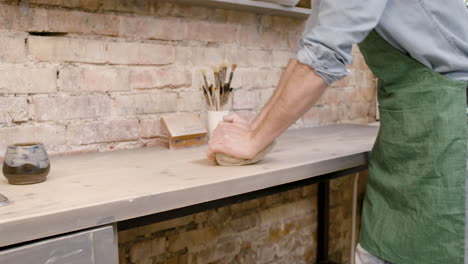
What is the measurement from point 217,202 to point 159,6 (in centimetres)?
91

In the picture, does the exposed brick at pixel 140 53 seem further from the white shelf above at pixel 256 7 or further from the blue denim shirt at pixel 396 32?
the blue denim shirt at pixel 396 32

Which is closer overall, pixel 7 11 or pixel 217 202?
pixel 217 202

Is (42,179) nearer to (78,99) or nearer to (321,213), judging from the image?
(78,99)

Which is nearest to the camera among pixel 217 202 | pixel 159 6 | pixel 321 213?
pixel 217 202

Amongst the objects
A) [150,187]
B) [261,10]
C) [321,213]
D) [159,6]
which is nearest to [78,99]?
[159,6]

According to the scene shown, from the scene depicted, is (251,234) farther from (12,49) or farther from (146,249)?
(12,49)

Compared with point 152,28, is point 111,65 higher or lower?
lower

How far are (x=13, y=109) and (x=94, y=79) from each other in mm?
284

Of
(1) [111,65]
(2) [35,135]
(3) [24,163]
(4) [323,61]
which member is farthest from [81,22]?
(4) [323,61]

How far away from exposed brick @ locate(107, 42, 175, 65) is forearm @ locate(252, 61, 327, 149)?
664 mm

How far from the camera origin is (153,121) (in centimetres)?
166

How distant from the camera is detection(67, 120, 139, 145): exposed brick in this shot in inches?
57.7

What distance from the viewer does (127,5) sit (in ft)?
5.08

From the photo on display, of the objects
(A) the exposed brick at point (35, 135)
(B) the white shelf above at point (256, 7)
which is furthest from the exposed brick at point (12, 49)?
(B) the white shelf above at point (256, 7)
